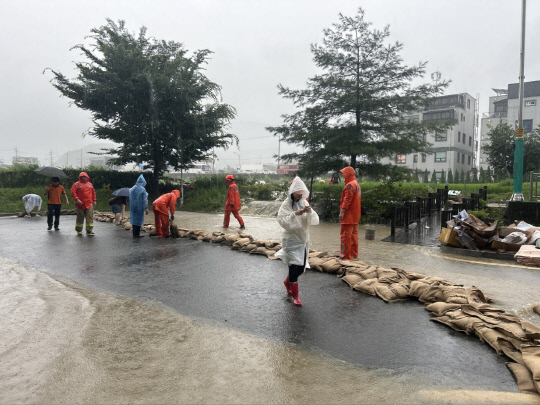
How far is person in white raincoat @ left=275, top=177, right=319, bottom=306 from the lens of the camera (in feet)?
16.1

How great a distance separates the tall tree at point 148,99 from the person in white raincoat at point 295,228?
1740 cm

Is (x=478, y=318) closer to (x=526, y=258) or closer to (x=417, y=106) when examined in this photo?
(x=526, y=258)

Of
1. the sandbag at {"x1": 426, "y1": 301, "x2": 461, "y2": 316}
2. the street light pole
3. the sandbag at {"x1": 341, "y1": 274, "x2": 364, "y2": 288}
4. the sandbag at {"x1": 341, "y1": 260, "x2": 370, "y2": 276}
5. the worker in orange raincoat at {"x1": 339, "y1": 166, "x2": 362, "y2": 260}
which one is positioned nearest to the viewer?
the sandbag at {"x1": 426, "y1": 301, "x2": 461, "y2": 316}

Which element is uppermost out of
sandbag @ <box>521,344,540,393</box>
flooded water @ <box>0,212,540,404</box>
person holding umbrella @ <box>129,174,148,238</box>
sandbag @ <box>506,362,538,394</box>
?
person holding umbrella @ <box>129,174,148,238</box>

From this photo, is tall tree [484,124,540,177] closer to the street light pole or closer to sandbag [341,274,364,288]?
the street light pole

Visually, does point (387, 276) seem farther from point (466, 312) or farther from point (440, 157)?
point (440, 157)

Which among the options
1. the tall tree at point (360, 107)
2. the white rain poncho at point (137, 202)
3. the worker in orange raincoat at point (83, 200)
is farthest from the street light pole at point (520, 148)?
the worker in orange raincoat at point (83, 200)

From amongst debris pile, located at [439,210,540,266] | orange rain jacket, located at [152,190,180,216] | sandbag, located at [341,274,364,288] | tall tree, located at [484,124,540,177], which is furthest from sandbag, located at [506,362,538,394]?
tall tree, located at [484,124,540,177]

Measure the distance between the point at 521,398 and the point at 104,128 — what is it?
73.4ft

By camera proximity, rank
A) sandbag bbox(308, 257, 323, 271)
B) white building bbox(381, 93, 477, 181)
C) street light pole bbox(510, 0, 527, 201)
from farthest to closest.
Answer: white building bbox(381, 93, 477, 181) < street light pole bbox(510, 0, 527, 201) < sandbag bbox(308, 257, 323, 271)

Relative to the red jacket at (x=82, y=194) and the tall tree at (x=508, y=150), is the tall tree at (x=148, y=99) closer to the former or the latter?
the red jacket at (x=82, y=194)

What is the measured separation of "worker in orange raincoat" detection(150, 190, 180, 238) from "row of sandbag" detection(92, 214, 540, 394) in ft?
15.1

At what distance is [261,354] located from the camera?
355cm

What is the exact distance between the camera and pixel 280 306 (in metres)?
4.90
